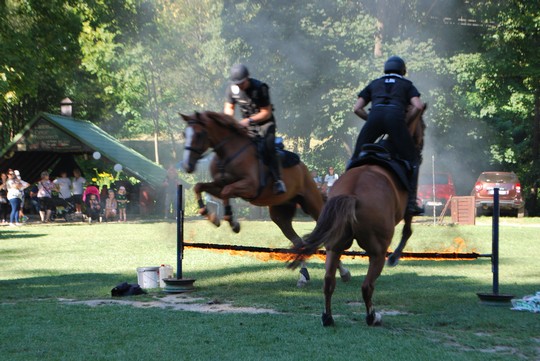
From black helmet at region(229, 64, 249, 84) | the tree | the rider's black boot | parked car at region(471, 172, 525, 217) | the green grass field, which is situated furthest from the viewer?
parked car at region(471, 172, 525, 217)

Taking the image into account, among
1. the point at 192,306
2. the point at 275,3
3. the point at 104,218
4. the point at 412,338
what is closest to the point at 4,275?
the point at 192,306

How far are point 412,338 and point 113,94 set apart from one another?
142 ft

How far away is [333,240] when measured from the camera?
836 centimetres

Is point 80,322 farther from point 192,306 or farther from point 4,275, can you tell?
point 4,275

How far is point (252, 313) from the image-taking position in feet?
31.5

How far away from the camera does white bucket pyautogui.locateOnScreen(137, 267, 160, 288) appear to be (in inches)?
494

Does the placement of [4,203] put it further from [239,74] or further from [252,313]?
[252,313]

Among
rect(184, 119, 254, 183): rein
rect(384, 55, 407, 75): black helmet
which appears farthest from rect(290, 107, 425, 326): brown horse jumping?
rect(184, 119, 254, 183): rein

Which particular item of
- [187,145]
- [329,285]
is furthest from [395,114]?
[187,145]

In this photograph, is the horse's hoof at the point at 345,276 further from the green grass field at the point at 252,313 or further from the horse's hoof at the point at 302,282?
the horse's hoof at the point at 302,282

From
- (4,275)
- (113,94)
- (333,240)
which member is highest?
(113,94)

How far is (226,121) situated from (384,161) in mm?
3005

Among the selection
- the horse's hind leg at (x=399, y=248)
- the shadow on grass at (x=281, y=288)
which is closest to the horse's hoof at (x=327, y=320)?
the shadow on grass at (x=281, y=288)

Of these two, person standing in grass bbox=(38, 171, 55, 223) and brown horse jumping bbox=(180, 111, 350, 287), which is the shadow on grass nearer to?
brown horse jumping bbox=(180, 111, 350, 287)
